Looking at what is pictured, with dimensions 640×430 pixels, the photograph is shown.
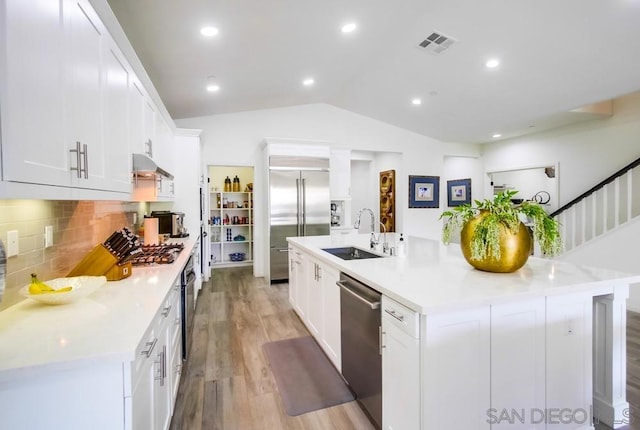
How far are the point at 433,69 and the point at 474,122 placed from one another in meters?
1.99

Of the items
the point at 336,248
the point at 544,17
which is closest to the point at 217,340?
the point at 336,248

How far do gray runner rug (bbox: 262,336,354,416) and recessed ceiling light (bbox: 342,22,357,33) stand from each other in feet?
10.8

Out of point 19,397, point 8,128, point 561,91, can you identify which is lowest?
point 19,397

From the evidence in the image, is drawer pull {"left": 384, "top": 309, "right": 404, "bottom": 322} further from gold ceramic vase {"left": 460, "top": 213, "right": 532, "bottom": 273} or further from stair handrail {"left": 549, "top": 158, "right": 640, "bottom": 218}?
stair handrail {"left": 549, "top": 158, "right": 640, "bottom": 218}

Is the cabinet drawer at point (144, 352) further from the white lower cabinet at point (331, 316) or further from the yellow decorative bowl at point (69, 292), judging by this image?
the white lower cabinet at point (331, 316)

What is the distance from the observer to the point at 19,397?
0.99m

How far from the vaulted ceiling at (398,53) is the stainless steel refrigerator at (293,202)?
3.85 feet

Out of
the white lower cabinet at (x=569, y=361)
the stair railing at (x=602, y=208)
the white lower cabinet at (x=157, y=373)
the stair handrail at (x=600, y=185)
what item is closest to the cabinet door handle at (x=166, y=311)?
the white lower cabinet at (x=157, y=373)

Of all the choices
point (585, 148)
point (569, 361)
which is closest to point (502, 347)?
point (569, 361)

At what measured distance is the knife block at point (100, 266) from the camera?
1.87 metres

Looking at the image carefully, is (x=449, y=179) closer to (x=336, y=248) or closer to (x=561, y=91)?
(x=561, y=91)

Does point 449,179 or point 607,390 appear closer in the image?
point 607,390

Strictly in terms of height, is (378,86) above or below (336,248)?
above

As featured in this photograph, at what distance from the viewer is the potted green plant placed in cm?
179
